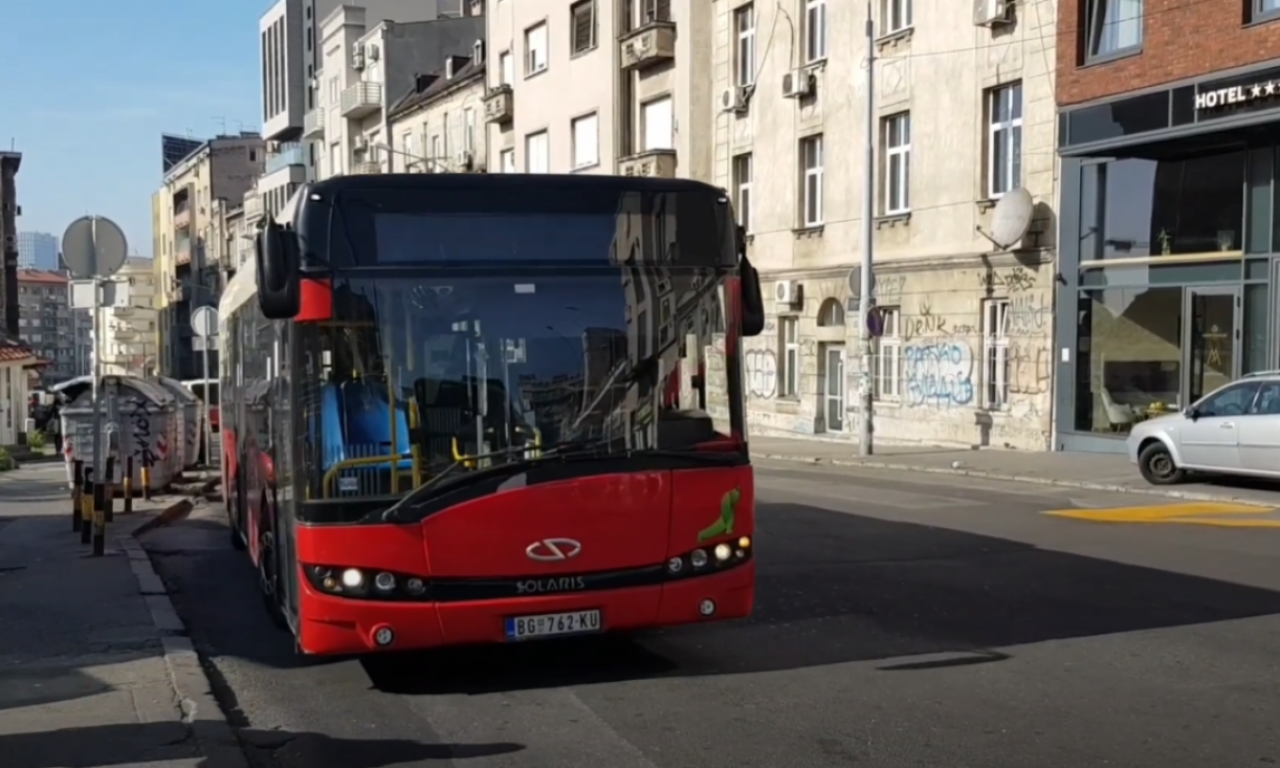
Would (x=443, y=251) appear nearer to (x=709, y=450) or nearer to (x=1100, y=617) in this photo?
(x=709, y=450)

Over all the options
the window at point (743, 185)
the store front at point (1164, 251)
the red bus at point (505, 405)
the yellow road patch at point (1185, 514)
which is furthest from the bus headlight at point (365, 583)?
the window at point (743, 185)

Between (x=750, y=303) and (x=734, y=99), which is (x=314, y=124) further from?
(x=750, y=303)

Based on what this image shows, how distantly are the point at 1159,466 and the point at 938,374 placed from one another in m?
8.95

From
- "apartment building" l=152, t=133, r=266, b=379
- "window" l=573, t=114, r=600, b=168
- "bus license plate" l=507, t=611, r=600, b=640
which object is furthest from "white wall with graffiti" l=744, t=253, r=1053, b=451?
"apartment building" l=152, t=133, r=266, b=379

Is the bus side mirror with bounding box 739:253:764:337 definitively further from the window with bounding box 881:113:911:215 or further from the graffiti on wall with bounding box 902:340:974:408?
the window with bounding box 881:113:911:215

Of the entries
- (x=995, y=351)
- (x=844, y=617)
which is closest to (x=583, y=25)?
(x=995, y=351)

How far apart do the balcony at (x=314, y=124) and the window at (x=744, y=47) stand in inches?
1516

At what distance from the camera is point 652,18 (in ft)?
125

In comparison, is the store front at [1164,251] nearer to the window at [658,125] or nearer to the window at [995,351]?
the window at [995,351]

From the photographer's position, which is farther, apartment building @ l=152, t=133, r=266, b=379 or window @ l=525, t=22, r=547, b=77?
apartment building @ l=152, t=133, r=266, b=379

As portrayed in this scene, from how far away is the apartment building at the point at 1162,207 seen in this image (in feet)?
69.2

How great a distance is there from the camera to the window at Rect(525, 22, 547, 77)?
146ft

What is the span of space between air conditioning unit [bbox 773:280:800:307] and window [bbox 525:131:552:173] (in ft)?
44.7

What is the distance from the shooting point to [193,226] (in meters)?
97.0
